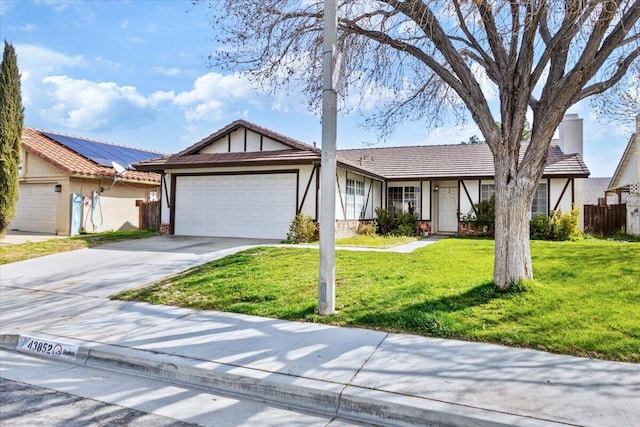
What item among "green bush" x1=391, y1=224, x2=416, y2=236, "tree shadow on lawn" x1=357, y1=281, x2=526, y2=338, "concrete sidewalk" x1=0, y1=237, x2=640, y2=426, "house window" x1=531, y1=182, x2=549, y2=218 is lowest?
"concrete sidewalk" x1=0, y1=237, x2=640, y2=426

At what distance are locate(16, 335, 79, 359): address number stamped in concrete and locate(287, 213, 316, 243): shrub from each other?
872cm

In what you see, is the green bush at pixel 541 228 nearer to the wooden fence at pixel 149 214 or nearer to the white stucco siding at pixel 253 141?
the white stucco siding at pixel 253 141

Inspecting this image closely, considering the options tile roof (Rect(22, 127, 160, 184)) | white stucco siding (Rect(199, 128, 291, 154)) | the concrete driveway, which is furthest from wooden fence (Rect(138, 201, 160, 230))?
the concrete driveway

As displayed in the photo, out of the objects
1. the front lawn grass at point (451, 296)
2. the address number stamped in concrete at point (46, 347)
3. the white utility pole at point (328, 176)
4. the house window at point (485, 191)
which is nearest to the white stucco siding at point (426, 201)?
the house window at point (485, 191)

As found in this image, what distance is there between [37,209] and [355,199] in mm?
13633

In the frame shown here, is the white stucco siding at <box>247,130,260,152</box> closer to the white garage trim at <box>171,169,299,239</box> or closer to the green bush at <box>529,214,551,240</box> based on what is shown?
the white garage trim at <box>171,169,299,239</box>

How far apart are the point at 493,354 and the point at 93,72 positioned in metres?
17.0

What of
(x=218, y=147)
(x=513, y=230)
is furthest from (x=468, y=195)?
(x=513, y=230)

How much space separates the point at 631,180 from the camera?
2083 centimetres

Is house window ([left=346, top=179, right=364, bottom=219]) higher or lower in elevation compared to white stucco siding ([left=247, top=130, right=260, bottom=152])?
lower

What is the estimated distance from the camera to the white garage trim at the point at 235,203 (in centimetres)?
1452

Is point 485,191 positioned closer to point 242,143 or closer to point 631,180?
point 631,180

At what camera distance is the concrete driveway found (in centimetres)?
816

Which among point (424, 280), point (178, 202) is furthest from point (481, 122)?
point (178, 202)
